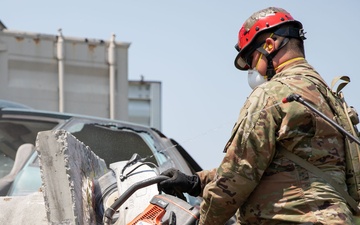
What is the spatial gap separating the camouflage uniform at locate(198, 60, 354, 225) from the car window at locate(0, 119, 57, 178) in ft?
11.4

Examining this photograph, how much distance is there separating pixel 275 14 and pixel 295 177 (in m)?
0.74

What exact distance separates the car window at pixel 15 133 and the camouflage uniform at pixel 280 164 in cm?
346

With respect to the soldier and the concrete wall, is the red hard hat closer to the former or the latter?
the soldier

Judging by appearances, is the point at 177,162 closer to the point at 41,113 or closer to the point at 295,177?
the point at 41,113

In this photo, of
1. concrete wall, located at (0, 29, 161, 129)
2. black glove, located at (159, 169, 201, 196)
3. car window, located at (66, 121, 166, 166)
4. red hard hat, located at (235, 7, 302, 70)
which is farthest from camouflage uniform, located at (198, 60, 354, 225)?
concrete wall, located at (0, 29, 161, 129)

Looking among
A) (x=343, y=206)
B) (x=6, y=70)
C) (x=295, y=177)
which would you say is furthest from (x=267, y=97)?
(x=6, y=70)

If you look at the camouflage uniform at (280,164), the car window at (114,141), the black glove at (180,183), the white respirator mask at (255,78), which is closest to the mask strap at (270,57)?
the white respirator mask at (255,78)

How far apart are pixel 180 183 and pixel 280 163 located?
0.59 m

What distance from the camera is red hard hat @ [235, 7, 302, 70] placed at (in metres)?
3.13

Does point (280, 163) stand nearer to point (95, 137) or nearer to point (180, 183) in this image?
point (180, 183)

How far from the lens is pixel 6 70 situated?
24.3ft

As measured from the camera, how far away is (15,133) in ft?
20.8

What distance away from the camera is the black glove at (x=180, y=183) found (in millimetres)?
3338

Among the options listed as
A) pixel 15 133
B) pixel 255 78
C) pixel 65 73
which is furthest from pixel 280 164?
pixel 65 73
